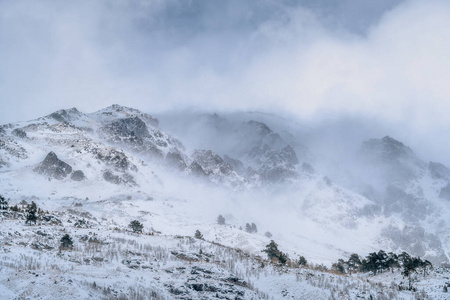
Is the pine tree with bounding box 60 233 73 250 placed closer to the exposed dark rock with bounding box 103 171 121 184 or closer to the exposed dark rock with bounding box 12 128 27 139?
the exposed dark rock with bounding box 103 171 121 184

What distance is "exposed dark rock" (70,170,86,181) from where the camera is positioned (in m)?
153

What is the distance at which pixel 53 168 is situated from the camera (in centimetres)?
14912

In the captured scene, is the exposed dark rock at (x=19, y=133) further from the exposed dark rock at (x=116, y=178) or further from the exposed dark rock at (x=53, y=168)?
the exposed dark rock at (x=116, y=178)

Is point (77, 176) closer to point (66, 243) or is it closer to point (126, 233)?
point (126, 233)

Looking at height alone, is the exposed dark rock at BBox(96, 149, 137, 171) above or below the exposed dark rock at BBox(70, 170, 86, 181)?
above

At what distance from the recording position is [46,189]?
131625mm

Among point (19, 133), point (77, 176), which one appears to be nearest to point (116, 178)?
point (77, 176)

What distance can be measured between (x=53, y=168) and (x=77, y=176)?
9.90 meters

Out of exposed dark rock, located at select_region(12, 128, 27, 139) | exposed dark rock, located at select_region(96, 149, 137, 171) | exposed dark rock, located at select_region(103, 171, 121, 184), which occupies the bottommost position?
exposed dark rock, located at select_region(103, 171, 121, 184)

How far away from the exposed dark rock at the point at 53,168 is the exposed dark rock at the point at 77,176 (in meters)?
2.49

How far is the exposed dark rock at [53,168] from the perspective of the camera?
14688cm

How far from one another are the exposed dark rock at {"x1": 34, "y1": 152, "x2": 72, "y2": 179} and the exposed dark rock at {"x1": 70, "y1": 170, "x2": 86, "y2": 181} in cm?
249

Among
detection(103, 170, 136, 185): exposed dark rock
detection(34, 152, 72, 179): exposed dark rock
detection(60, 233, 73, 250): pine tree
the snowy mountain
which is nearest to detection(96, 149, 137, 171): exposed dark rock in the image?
the snowy mountain

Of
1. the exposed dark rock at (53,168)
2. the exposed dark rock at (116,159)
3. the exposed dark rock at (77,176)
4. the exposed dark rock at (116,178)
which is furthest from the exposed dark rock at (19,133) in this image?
the exposed dark rock at (116,178)
